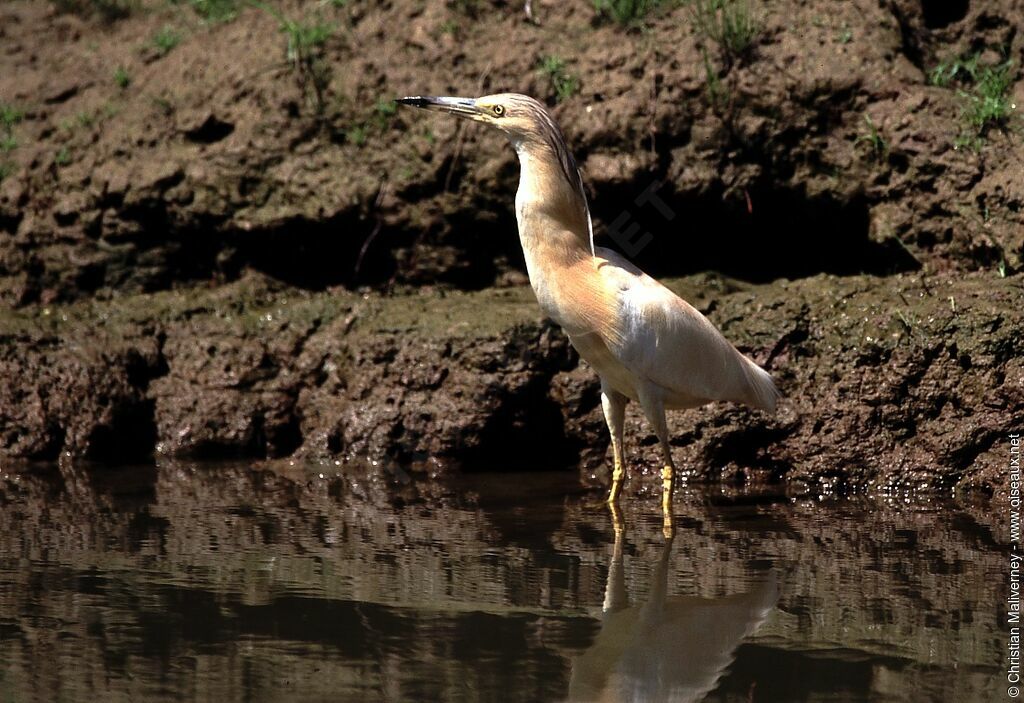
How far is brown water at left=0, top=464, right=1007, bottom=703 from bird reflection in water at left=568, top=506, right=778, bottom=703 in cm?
1

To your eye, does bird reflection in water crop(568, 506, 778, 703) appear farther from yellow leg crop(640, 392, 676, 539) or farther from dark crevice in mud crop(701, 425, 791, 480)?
dark crevice in mud crop(701, 425, 791, 480)

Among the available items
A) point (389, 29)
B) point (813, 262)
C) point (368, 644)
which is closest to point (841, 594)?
point (368, 644)

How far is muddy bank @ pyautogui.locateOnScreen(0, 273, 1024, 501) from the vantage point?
6633 millimetres

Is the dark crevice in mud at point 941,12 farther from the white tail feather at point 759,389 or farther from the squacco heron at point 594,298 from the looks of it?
the squacco heron at point 594,298

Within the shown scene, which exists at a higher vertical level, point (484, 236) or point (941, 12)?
point (941, 12)

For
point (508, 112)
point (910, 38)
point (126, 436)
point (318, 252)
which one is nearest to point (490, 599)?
point (508, 112)

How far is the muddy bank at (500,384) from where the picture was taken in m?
6.63

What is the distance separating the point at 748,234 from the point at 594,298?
271cm

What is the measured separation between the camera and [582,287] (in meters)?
5.94

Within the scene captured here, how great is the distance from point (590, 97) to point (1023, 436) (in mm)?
3565

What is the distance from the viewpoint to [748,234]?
27.2ft

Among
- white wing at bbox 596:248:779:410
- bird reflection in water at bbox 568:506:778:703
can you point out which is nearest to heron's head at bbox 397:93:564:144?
white wing at bbox 596:248:779:410

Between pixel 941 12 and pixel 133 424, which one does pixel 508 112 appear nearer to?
pixel 133 424

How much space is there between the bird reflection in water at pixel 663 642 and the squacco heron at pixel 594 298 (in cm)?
148
